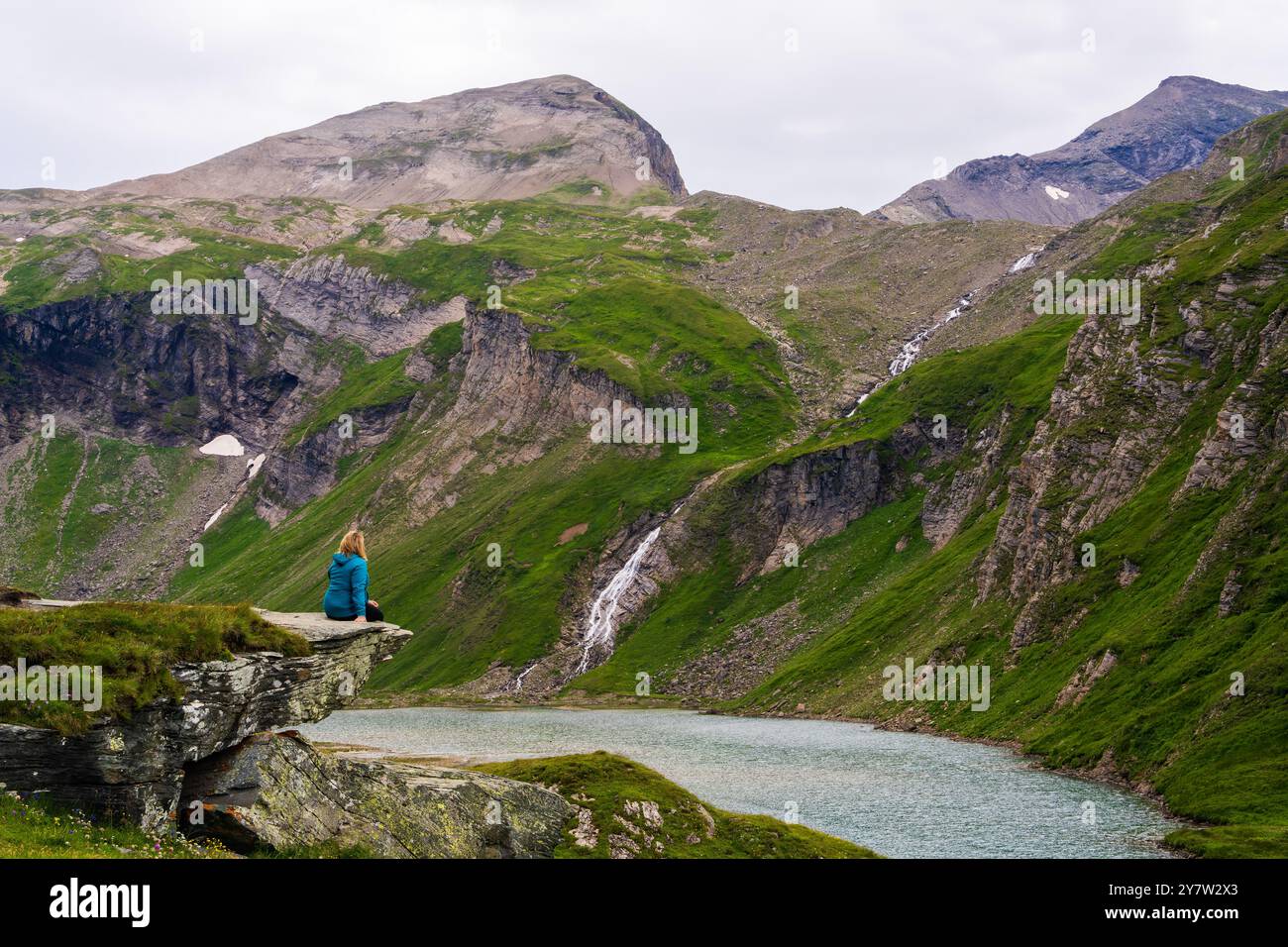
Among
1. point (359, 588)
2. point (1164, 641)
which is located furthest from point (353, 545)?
point (1164, 641)

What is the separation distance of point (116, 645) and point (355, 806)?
9.52 meters

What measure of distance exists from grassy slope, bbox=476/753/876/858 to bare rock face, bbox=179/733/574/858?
8.77ft

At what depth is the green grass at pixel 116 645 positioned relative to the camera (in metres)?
27.7

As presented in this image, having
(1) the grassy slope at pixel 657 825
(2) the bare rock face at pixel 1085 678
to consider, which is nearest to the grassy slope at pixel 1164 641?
(2) the bare rock face at pixel 1085 678

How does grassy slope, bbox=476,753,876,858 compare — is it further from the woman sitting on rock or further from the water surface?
the woman sitting on rock

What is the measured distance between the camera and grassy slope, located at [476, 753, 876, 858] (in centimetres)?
4369

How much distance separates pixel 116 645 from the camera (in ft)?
96.2

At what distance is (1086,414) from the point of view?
141 meters

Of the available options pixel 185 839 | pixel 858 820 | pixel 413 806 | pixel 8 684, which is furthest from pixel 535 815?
pixel 858 820

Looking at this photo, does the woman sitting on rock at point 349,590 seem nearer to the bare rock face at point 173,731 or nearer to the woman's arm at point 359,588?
the woman's arm at point 359,588

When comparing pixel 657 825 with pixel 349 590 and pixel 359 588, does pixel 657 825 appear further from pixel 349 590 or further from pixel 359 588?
pixel 349 590

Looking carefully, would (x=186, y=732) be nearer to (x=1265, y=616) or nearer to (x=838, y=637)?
(x=1265, y=616)

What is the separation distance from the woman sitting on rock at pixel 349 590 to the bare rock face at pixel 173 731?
91 centimetres
